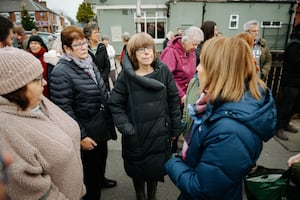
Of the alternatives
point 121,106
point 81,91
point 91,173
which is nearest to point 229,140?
point 121,106

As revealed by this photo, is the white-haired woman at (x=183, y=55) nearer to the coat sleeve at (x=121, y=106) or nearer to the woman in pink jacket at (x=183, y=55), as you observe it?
the woman in pink jacket at (x=183, y=55)

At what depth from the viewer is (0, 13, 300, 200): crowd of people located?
1254 mm

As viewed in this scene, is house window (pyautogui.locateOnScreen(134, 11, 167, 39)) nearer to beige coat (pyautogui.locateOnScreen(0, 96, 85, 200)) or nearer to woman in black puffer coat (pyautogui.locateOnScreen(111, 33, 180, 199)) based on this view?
woman in black puffer coat (pyautogui.locateOnScreen(111, 33, 180, 199))

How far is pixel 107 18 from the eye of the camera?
17.7 metres

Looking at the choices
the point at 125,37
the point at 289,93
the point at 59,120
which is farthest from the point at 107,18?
the point at 59,120

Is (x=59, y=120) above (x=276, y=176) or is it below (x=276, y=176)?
above

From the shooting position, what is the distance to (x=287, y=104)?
4.13 metres

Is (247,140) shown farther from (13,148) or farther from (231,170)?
(13,148)

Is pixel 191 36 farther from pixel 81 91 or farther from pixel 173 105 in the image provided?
pixel 81 91

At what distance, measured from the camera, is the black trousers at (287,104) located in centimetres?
403

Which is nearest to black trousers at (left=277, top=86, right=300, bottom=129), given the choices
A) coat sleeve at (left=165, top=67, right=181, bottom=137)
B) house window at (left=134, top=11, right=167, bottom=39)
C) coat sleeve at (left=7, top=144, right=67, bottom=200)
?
coat sleeve at (left=165, top=67, right=181, bottom=137)

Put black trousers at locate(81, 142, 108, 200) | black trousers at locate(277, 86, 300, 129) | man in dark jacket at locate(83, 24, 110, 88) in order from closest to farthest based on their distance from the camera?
black trousers at locate(81, 142, 108, 200) < black trousers at locate(277, 86, 300, 129) < man in dark jacket at locate(83, 24, 110, 88)

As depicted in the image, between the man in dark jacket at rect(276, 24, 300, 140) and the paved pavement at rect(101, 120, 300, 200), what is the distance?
0.29m

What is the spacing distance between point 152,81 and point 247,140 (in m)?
1.13
